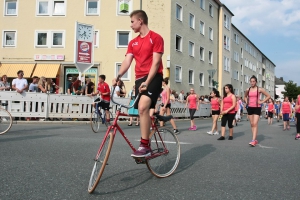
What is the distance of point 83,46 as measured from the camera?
58.7ft

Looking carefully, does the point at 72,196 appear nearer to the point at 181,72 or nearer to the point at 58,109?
the point at 58,109

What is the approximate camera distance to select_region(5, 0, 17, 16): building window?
31742 millimetres

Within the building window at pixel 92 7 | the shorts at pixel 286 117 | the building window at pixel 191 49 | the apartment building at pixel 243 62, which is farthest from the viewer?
the apartment building at pixel 243 62

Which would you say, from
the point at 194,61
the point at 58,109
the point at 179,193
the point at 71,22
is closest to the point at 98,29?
the point at 71,22

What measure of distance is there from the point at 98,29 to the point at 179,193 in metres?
28.4

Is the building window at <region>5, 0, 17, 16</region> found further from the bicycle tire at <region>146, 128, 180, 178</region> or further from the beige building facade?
the bicycle tire at <region>146, 128, 180, 178</region>

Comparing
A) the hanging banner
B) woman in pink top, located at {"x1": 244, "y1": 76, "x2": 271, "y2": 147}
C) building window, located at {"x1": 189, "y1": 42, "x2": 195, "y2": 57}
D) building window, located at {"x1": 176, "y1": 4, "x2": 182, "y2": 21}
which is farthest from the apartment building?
woman in pink top, located at {"x1": 244, "y1": 76, "x2": 271, "y2": 147}

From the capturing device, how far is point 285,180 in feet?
14.9

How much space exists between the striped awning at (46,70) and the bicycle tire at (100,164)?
27.3 metres

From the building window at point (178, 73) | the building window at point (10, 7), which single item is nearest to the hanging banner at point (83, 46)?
the building window at point (178, 73)

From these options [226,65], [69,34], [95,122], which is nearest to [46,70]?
[69,34]

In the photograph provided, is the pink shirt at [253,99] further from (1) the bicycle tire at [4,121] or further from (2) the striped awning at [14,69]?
(2) the striped awning at [14,69]

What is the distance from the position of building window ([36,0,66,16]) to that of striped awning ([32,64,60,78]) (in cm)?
514

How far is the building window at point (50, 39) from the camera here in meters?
30.8
